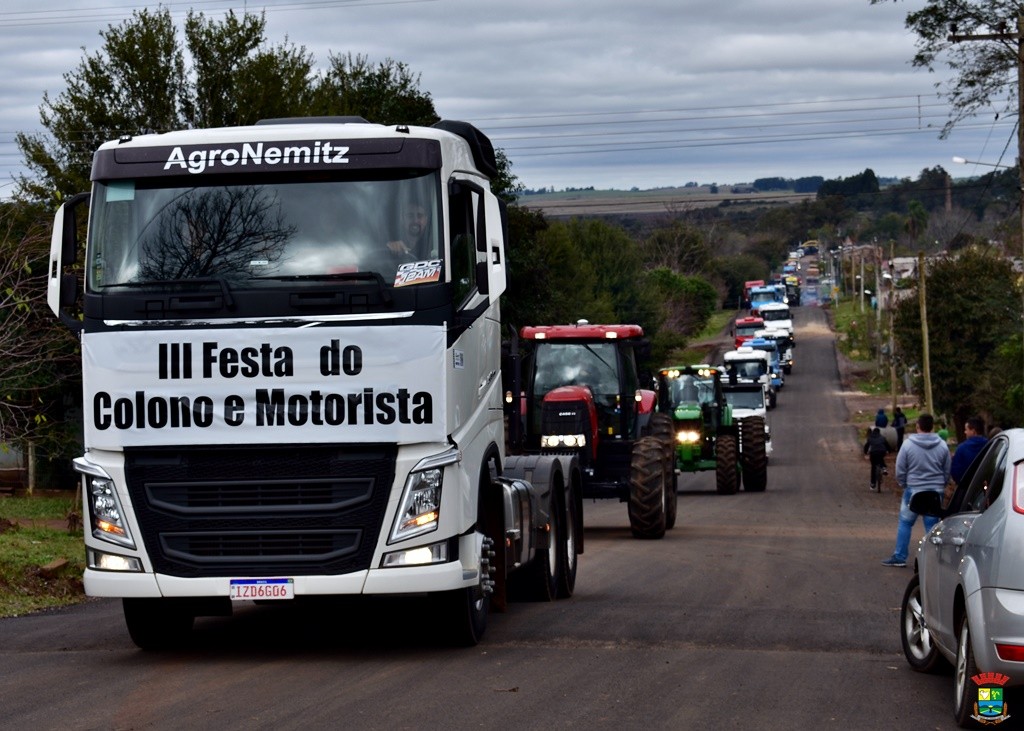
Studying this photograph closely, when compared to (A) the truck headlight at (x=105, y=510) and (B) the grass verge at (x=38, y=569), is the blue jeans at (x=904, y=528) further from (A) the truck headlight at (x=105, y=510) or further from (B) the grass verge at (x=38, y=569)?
(A) the truck headlight at (x=105, y=510)

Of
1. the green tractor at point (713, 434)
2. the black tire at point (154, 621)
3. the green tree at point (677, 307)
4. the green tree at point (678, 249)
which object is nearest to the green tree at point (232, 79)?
the green tractor at point (713, 434)

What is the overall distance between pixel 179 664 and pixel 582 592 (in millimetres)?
5694

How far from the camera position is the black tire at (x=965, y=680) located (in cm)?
796

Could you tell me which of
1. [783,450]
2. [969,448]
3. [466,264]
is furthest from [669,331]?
[466,264]

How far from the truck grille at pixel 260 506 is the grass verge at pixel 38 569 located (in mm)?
4392

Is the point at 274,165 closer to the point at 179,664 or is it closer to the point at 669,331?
the point at 179,664

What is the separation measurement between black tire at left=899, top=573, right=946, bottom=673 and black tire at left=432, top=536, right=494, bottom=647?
2.98 metres

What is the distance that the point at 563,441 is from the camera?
73.7 feet

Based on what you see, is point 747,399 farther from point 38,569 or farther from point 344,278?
point 344,278

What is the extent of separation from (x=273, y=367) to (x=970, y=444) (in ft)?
34.5

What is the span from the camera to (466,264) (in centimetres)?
1068

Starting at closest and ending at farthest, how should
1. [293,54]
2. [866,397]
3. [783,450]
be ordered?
1. [293,54]
2. [783,450]
3. [866,397]

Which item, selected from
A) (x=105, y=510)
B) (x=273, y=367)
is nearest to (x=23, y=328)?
(x=105, y=510)

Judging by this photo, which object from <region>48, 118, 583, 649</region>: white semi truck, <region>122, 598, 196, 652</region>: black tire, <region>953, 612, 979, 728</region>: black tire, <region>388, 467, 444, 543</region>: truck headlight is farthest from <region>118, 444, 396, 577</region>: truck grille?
<region>953, 612, 979, 728</region>: black tire
